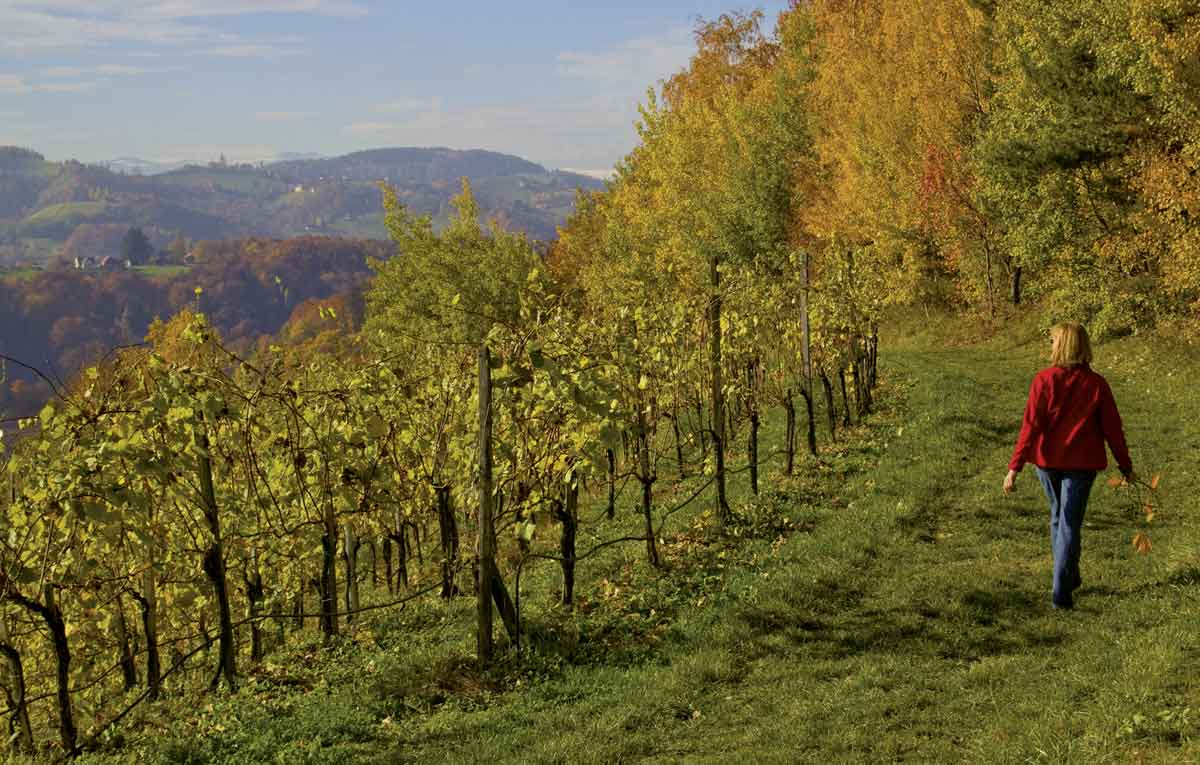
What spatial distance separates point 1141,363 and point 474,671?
20.4 meters

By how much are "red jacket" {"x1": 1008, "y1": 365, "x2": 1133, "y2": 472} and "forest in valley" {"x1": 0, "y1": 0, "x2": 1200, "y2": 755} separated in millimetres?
4020

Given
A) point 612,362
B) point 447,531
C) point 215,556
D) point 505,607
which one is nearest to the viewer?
point 215,556

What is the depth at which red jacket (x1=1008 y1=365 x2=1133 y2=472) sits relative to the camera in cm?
735

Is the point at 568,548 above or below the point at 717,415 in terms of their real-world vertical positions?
below

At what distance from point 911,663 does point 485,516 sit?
4.03 metres

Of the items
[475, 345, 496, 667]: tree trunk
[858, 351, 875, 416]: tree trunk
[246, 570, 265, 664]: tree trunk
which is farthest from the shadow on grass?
[858, 351, 875, 416]: tree trunk

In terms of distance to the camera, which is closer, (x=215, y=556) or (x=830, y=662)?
(x=830, y=662)

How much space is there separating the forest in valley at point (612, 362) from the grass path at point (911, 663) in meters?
1.73

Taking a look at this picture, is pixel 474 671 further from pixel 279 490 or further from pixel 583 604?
pixel 279 490

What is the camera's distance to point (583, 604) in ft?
33.1

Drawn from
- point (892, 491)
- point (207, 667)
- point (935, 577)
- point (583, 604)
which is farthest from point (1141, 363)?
point (207, 667)

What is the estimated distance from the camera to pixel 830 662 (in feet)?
25.0

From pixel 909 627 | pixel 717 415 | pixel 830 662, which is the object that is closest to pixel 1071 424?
pixel 909 627

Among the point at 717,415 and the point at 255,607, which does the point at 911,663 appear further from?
the point at 255,607
